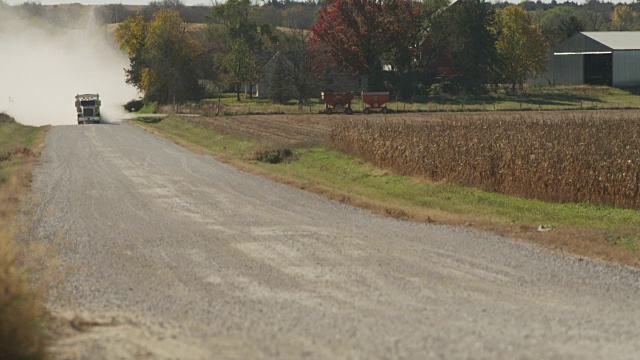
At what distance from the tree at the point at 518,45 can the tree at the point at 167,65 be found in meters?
35.1

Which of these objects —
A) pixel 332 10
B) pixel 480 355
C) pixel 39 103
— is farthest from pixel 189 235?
pixel 39 103

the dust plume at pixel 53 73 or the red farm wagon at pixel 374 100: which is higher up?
the dust plume at pixel 53 73

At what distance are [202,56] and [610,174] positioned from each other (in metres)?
99.3

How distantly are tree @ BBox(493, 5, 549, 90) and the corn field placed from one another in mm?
71780

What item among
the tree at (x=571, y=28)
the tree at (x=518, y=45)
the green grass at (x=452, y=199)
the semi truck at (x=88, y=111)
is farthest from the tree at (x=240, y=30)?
A: the green grass at (x=452, y=199)

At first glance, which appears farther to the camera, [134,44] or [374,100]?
[134,44]

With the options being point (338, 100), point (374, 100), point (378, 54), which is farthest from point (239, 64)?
point (374, 100)

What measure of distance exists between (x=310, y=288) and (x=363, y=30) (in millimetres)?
80962

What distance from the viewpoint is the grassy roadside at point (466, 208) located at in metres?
17.5

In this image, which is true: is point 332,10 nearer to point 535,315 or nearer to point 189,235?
point 189,235

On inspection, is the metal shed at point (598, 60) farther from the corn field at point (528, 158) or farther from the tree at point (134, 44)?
the corn field at point (528, 158)

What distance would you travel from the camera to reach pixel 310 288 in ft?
42.0

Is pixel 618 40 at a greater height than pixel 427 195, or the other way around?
pixel 618 40

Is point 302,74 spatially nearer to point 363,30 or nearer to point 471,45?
point 363,30
